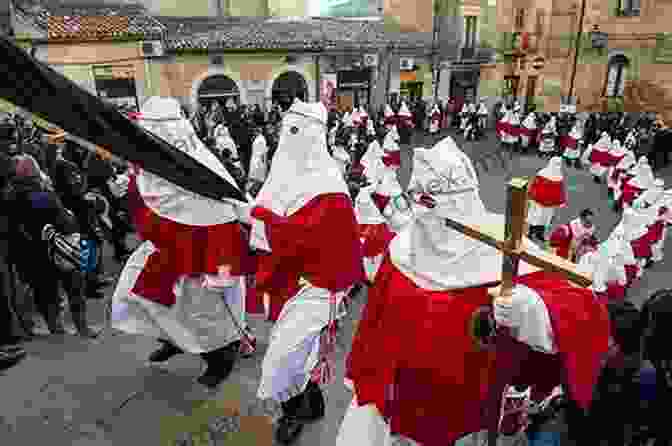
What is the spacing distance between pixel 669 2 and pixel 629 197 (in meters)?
14.3

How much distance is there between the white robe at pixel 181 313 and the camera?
369cm

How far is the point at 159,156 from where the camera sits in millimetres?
2971

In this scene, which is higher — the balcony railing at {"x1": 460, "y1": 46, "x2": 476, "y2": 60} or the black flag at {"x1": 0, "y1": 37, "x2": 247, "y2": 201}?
the balcony railing at {"x1": 460, "y1": 46, "x2": 476, "y2": 60}

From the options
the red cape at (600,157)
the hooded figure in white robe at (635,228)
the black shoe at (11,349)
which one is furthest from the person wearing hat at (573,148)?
the black shoe at (11,349)

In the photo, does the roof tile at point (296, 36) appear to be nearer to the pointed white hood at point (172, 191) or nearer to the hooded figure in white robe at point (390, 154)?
the hooded figure in white robe at point (390, 154)

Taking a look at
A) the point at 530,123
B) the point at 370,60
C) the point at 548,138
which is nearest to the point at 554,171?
the point at 548,138

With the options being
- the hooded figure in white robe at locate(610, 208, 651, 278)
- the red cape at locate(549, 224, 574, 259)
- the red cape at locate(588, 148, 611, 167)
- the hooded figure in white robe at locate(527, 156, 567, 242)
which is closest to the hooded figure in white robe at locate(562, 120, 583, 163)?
the red cape at locate(588, 148, 611, 167)

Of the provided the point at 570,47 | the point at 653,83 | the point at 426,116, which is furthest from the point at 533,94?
the point at 426,116

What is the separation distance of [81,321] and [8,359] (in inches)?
28.3

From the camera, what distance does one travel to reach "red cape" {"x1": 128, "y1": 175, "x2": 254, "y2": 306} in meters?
3.51

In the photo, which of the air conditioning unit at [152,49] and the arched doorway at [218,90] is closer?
the air conditioning unit at [152,49]

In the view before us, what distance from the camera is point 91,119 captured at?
2363 millimetres

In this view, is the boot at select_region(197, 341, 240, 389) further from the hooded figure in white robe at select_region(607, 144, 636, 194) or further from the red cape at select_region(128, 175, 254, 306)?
the hooded figure in white robe at select_region(607, 144, 636, 194)

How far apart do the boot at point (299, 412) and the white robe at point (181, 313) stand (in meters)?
0.77
